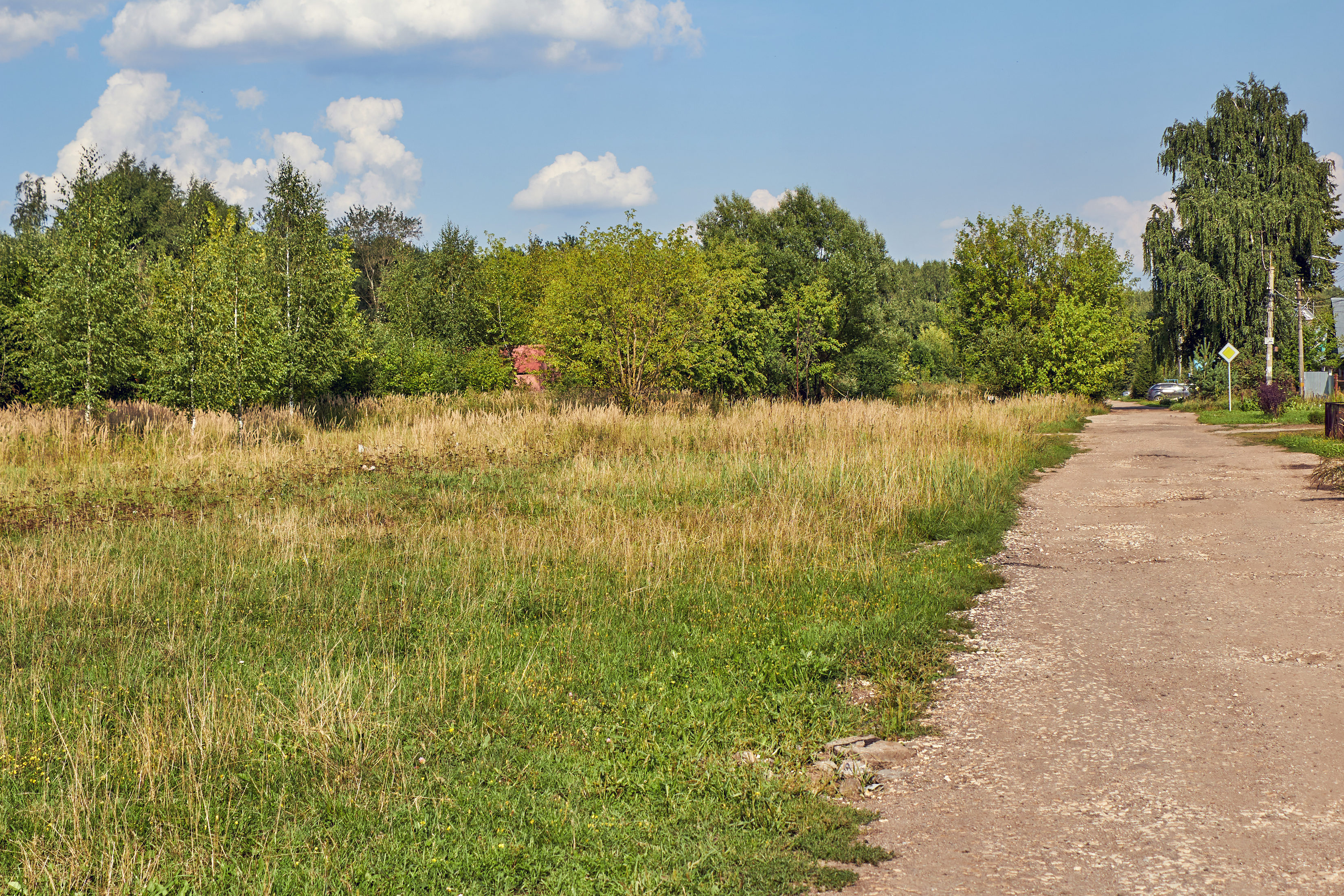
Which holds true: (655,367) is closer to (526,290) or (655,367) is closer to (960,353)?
(526,290)

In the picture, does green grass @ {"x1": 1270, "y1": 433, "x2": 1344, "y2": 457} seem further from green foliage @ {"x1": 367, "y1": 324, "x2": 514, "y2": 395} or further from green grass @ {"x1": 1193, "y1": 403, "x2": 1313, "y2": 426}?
green foliage @ {"x1": 367, "y1": 324, "x2": 514, "y2": 395}

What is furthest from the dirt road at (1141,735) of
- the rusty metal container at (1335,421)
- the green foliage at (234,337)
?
the green foliage at (234,337)

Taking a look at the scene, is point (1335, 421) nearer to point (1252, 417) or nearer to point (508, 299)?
point (1252, 417)

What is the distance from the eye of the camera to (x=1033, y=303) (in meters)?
53.8

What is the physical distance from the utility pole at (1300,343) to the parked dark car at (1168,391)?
6.67 metres

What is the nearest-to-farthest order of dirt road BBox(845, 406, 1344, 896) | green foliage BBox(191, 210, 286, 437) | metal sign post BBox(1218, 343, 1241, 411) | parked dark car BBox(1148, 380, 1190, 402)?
dirt road BBox(845, 406, 1344, 896) → green foliage BBox(191, 210, 286, 437) → metal sign post BBox(1218, 343, 1241, 411) → parked dark car BBox(1148, 380, 1190, 402)

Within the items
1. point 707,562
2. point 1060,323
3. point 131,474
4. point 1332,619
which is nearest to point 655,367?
point 131,474

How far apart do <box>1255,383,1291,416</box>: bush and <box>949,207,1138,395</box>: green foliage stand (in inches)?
524

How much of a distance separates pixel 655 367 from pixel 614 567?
19804 millimetres

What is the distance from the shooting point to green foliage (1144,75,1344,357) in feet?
157

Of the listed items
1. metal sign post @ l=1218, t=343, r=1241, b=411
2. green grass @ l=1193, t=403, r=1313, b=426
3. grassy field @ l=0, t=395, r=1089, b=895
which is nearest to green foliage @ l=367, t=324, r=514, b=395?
grassy field @ l=0, t=395, r=1089, b=895

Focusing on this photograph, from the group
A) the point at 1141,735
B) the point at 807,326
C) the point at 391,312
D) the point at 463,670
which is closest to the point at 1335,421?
the point at 1141,735

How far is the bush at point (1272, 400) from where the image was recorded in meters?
33.2

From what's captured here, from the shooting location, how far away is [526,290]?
160 ft
